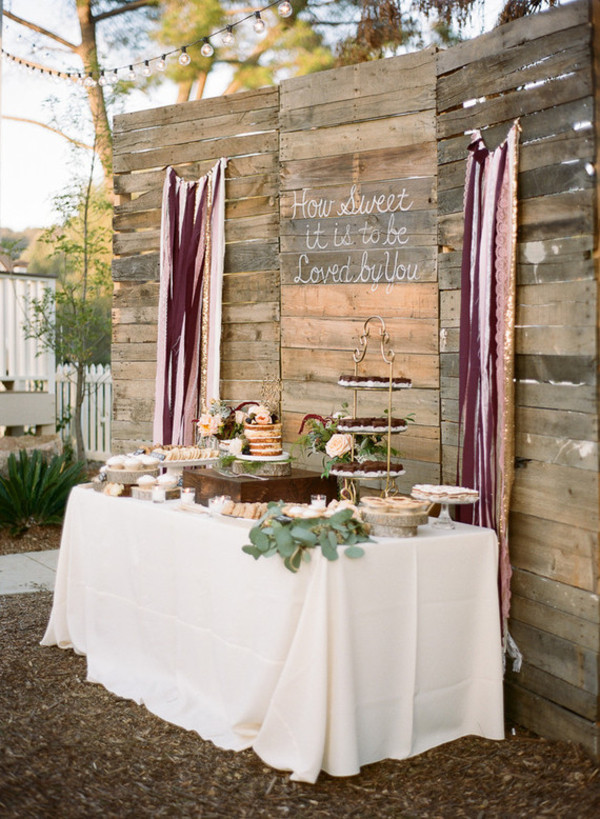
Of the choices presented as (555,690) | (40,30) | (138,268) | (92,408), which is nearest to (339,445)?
(555,690)

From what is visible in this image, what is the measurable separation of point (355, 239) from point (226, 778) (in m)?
2.68

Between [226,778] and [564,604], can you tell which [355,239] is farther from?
[226,778]

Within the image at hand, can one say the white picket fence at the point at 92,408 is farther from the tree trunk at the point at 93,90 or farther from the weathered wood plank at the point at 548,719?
the weathered wood plank at the point at 548,719

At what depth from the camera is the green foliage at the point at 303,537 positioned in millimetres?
3174

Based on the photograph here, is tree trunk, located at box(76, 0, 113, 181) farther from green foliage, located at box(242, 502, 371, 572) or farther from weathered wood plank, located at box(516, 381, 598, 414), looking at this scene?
green foliage, located at box(242, 502, 371, 572)

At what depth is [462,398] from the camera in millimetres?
3969

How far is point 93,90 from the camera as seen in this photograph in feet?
39.9

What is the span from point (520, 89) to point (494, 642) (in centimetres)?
229

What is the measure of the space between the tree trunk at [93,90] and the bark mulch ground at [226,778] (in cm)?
946

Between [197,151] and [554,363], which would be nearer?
[554,363]

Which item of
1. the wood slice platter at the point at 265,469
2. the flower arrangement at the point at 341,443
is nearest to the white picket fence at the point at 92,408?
the wood slice platter at the point at 265,469

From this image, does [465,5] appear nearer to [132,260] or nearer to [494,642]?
[132,260]

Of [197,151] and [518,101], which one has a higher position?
[197,151]

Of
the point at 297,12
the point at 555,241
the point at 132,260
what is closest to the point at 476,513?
the point at 555,241
